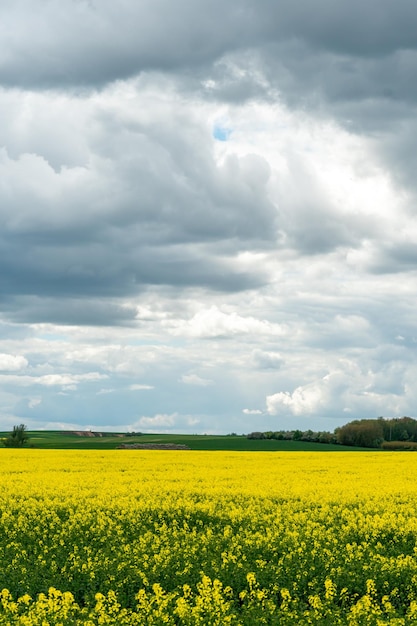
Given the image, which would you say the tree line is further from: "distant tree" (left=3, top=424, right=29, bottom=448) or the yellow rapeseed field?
the yellow rapeseed field

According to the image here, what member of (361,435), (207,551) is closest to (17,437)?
(361,435)

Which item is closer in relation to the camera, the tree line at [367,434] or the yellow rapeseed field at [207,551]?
the yellow rapeseed field at [207,551]

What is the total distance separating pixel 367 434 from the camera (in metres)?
95.2

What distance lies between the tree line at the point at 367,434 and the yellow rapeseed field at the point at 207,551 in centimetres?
6788

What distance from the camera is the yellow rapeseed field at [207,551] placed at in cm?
990

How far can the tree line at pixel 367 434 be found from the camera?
93.9 metres

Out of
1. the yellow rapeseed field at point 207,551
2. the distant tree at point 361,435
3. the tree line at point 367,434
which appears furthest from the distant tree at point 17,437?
the yellow rapeseed field at point 207,551

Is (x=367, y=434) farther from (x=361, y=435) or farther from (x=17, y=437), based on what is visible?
(x=17, y=437)

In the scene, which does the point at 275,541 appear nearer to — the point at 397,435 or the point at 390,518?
the point at 390,518

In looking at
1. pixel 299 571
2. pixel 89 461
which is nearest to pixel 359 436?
pixel 89 461

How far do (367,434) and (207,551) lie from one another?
275 feet

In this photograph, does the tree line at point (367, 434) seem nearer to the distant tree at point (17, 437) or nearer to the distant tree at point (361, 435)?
the distant tree at point (361, 435)

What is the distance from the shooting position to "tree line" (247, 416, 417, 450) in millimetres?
93894

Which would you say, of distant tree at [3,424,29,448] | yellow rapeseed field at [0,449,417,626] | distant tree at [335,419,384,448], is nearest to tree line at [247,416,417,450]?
distant tree at [335,419,384,448]
